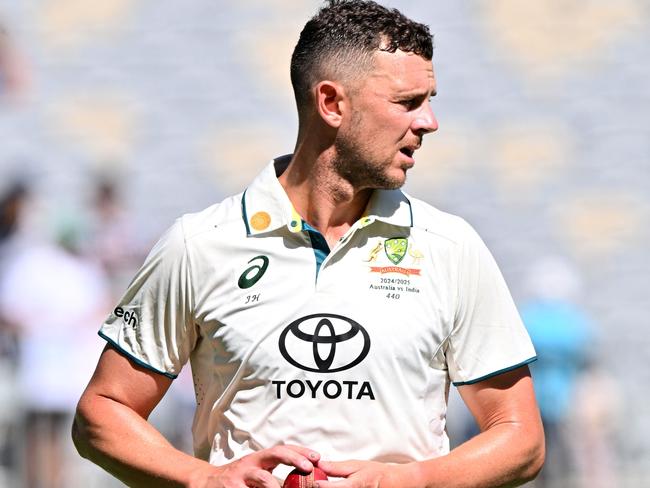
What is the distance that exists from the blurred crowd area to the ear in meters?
5.42

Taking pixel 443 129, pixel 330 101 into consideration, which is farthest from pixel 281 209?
pixel 443 129

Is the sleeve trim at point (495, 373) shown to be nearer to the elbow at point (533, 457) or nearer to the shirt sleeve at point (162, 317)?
the elbow at point (533, 457)

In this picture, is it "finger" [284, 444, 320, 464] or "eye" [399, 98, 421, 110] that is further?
"eye" [399, 98, 421, 110]

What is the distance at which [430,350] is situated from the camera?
3117mm

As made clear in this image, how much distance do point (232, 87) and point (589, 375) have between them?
3377 millimetres

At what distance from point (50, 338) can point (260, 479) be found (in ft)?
16.9

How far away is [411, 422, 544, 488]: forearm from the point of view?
3.01 meters

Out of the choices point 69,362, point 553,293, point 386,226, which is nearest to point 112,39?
point 69,362

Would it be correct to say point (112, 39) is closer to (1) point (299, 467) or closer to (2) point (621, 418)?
(2) point (621, 418)

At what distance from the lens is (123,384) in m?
3.21

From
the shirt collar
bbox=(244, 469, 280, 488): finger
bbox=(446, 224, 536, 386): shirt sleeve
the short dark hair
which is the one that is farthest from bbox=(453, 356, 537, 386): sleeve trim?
the short dark hair

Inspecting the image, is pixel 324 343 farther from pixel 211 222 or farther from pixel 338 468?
pixel 211 222

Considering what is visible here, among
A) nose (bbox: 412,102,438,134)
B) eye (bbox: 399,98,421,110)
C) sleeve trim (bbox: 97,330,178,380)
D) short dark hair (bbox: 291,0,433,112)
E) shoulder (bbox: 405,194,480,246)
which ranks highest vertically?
short dark hair (bbox: 291,0,433,112)

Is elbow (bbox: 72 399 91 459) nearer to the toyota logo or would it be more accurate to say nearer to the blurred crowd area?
the toyota logo
